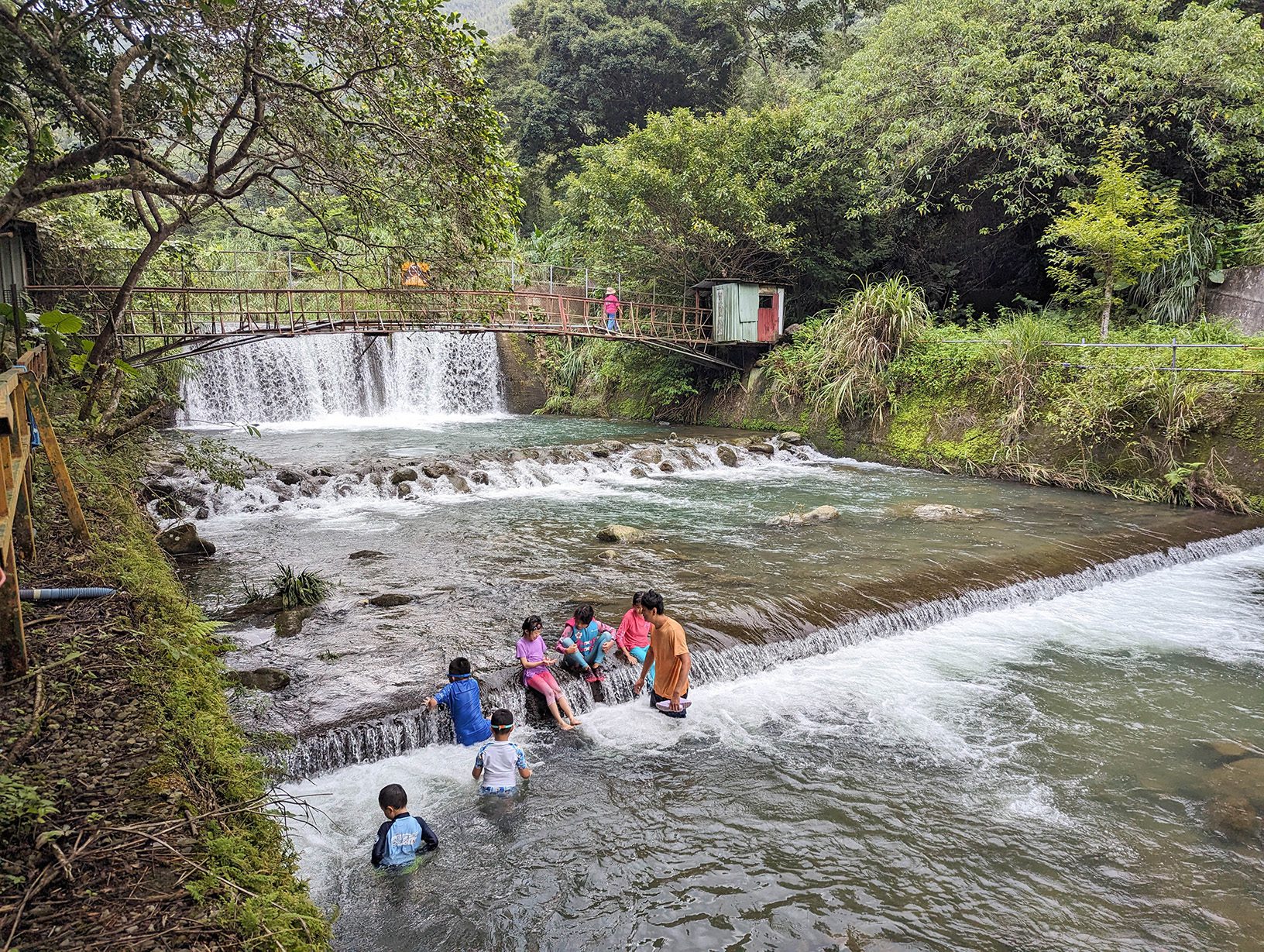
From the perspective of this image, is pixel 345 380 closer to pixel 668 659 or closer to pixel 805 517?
pixel 805 517

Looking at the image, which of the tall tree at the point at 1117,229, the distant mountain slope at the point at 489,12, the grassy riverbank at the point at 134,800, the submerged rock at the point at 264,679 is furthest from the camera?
the distant mountain slope at the point at 489,12

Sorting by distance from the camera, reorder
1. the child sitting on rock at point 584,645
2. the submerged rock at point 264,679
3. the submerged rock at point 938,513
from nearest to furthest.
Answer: the submerged rock at point 264,679
the child sitting on rock at point 584,645
the submerged rock at point 938,513

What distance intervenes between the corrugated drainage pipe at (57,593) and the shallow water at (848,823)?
182 centimetres

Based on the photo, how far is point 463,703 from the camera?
535 centimetres

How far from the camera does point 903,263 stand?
811 inches

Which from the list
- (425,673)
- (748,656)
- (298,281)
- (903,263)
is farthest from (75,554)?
(298,281)

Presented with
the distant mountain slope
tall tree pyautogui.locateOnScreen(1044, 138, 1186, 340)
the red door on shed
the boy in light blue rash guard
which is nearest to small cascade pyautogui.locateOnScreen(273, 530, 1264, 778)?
the boy in light blue rash guard

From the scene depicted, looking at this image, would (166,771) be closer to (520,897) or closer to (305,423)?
(520,897)

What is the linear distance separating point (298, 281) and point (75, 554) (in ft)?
90.6

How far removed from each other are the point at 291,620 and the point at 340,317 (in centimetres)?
1339

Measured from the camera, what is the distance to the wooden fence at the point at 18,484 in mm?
3164

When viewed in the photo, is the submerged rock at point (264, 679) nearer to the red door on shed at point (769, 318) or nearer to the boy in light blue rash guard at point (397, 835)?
the boy in light blue rash guard at point (397, 835)

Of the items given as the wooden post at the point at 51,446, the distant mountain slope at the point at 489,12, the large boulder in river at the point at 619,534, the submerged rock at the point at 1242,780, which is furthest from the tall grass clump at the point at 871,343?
the distant mountain slope at the point at 489,12

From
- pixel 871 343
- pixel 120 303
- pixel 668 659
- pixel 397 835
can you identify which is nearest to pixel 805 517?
pixel 668 659
